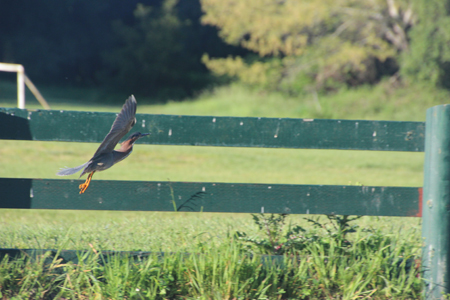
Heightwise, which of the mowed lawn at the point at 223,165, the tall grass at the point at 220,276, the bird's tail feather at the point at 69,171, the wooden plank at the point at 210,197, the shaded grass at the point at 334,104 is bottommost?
the tall grass at the point at 220,276

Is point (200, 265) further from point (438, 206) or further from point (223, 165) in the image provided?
point (223, 165)

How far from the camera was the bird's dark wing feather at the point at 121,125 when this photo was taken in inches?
91.4

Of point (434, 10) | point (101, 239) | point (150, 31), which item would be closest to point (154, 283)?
point (101, 239)

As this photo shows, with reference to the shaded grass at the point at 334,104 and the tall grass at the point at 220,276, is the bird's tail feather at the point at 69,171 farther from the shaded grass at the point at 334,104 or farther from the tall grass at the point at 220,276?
the shaded grass at the point at 334,104

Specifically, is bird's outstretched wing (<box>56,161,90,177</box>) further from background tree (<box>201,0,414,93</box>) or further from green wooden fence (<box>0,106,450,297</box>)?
background tree (<box>201,0,414,93</box>)

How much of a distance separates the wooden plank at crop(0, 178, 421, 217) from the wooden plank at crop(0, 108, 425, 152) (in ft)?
0.79

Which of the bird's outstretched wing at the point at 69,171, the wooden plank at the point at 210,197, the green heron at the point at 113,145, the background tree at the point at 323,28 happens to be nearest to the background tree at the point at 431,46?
the background tree at the point at 323,28

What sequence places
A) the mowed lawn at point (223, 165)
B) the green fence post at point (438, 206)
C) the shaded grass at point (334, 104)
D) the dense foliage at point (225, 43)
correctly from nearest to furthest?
1. the green fence post at point (438, 206)
2. the mowed lawn at point (223, 165)
3. the shaded grass at point (334, 104)
4. the dense foliage at point (225, 43)

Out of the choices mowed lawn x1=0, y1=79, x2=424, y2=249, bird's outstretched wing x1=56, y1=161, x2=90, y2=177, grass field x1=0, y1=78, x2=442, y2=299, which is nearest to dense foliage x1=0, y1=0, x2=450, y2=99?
mowed lawn x1=0, y1=79, x2=424, y2=249

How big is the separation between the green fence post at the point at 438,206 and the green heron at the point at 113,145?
156 cm

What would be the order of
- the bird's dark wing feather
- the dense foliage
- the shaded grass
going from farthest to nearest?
the dense foliage < the shaded grass < the bird's dark wing feather

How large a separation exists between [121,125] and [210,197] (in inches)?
24.7

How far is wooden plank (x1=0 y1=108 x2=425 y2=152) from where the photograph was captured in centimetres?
255

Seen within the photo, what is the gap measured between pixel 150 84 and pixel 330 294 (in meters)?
25.8
